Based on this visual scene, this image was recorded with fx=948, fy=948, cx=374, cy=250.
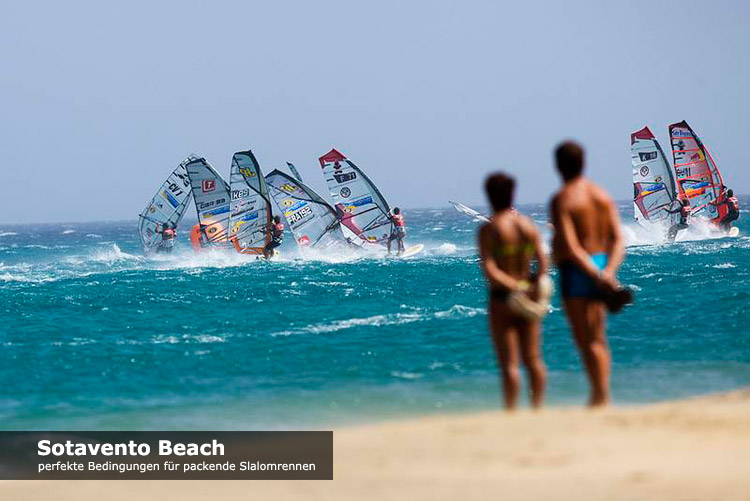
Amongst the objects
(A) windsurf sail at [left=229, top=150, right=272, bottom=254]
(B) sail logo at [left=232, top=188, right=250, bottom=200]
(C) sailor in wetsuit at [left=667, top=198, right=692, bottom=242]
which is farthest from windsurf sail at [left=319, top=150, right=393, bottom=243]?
(C) sailor in wetsuit at [left=667, top=198, right=692, bottom=242]

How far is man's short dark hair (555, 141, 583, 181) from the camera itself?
261 inches

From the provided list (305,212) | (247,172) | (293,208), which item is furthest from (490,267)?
(305,212)

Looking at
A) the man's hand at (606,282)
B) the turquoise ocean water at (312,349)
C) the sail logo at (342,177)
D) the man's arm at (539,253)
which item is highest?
the sail logo at (342,177)

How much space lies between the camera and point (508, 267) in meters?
6.65

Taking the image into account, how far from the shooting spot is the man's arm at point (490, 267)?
21.5 feet

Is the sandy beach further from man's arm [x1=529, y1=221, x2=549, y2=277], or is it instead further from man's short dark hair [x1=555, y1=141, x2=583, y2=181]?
man's short dark hair [x1=555, y1=141, x2=583, y2=181]

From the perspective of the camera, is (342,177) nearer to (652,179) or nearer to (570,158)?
(652,179)

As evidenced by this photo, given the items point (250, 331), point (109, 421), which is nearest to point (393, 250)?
point (250, 331)

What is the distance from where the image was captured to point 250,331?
21.0 metres

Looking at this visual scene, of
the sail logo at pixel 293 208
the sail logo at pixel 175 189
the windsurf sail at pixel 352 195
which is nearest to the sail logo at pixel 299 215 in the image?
the sail logo at pixel 293 208

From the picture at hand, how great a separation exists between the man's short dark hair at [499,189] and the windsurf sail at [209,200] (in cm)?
3950

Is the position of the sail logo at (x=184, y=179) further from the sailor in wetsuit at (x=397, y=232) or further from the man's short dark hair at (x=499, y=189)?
the man's short dark hair at (x=499, y=189)

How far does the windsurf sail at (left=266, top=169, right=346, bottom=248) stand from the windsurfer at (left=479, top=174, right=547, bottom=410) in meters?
37.8

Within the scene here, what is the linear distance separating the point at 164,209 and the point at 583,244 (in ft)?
149
